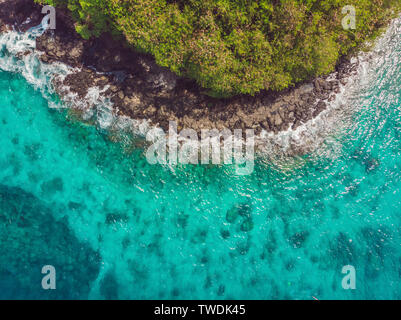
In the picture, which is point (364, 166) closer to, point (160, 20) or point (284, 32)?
point (284, 32)

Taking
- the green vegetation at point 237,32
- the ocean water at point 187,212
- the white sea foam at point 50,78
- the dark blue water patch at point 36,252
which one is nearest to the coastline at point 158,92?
the white sea foam at point 50,78

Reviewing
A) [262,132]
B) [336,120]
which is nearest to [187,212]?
[262,132]

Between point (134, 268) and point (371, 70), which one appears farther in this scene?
point (371, 70)

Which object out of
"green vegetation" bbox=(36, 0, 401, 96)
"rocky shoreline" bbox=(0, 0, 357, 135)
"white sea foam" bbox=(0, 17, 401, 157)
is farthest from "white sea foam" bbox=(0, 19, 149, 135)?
"green vegetation" bbox=(36, 0, 401, 96)

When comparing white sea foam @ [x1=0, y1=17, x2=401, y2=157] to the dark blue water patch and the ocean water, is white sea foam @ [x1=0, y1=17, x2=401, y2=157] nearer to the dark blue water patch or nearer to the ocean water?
the ocean water

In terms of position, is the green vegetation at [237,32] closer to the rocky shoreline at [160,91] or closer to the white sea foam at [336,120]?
the rocky shoreline at [160,91]

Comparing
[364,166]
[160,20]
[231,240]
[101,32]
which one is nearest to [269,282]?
[231,240]
